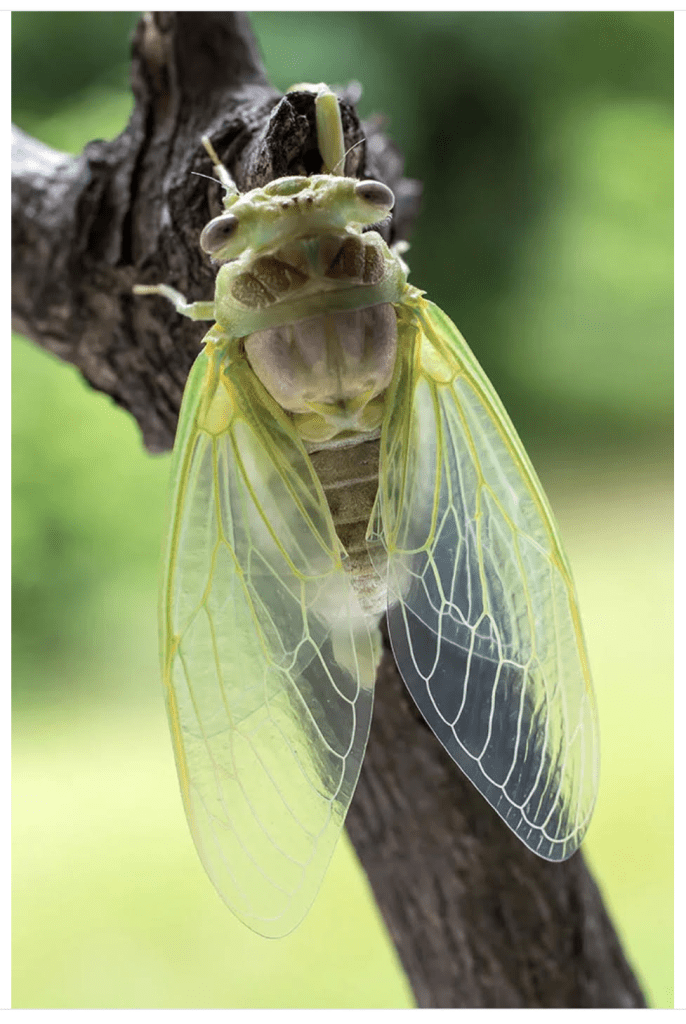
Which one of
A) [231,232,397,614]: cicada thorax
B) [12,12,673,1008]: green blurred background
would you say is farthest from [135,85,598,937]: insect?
[12,12,673,1008]: green blurred background

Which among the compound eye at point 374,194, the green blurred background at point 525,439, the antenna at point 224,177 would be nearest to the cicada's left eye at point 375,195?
the compound eye at point 374,194

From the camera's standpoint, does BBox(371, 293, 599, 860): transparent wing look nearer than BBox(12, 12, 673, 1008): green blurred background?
Yes

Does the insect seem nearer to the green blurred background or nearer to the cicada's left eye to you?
the cicada's left eye

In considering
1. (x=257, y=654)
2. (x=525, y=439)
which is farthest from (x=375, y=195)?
(x=525, y=439)

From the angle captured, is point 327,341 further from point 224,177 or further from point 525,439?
point 525,439

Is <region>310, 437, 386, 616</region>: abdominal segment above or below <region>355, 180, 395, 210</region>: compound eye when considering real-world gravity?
below
